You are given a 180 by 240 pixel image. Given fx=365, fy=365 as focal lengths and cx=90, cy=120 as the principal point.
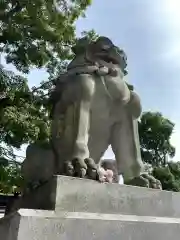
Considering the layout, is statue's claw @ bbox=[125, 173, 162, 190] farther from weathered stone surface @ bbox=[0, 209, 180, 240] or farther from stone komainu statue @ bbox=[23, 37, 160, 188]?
weathered stone surface @ bbox=[0, 209, 180, 240]

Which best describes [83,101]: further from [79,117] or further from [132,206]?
[132,206]

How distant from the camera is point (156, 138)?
853 inches

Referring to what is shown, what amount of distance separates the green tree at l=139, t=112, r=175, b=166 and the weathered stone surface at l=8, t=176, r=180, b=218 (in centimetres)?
1724

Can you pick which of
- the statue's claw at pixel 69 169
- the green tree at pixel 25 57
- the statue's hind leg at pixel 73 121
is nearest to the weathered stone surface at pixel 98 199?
the statue's claw at pixel 69 169

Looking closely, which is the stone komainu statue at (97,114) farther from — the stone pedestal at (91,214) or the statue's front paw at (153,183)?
the stone pedestal at (91,214)

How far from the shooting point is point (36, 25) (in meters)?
8.45

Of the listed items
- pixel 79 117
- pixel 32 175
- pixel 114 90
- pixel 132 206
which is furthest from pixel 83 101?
pixel 132 206

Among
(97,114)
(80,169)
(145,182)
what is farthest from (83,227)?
(97,114)

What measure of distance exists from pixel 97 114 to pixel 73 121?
0.94 feet

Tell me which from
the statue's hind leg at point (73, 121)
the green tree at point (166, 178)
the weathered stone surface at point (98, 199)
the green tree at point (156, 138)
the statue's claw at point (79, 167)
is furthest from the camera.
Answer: the green tree at point (156, 138)

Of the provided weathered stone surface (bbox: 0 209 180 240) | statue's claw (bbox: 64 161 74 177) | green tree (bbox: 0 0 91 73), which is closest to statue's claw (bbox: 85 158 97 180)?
A: statue's claw (bbox: 64 161 74 177)

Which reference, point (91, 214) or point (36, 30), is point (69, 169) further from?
point (36, 30)

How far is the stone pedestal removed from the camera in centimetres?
261

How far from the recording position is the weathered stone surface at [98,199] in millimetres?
2889
